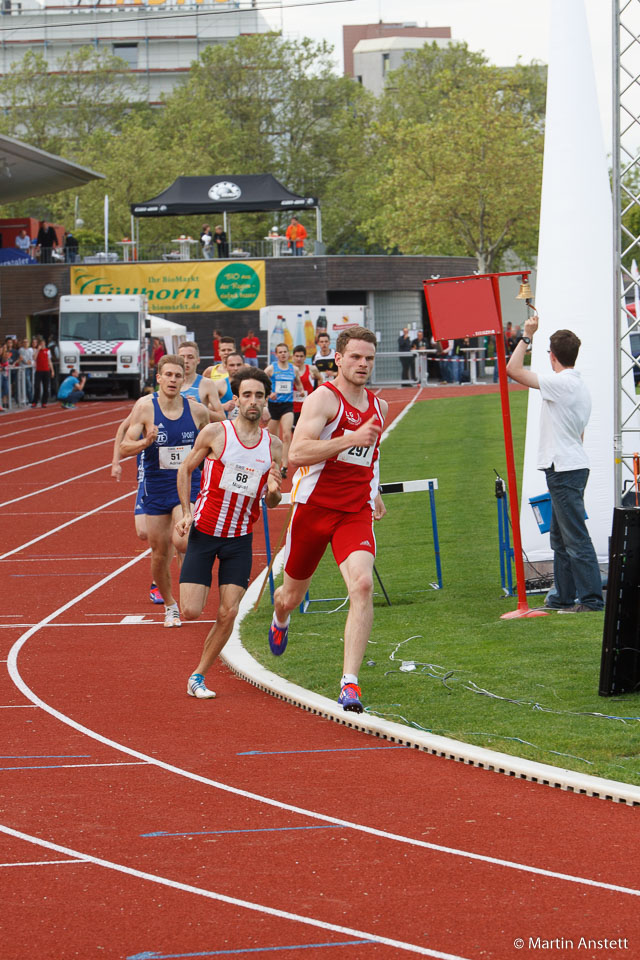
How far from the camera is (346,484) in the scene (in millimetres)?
7734

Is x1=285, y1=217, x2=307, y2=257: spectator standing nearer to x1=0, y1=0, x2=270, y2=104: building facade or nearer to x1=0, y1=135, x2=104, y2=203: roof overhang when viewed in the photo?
x1=0, y1=135, x2=104, y2=203: roof overhang

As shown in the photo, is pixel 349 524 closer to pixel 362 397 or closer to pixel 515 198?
pixel 362 397

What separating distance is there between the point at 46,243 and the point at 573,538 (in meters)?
43.3

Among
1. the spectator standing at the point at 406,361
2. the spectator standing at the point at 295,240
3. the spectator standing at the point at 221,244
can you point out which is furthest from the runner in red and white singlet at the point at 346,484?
the spectator standing at the point at 295,240

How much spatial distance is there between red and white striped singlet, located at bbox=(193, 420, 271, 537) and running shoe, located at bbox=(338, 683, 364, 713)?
1.44m

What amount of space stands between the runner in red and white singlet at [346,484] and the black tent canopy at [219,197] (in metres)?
42.9

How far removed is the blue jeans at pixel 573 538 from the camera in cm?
998

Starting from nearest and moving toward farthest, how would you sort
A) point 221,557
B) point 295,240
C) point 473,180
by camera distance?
point 221,557 → point 295,240 → point 473,180

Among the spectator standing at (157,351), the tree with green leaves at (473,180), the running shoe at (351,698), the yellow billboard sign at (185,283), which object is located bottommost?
the running shoe at (351,698)

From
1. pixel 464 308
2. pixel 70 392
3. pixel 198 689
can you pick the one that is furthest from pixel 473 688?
pixel 70 392

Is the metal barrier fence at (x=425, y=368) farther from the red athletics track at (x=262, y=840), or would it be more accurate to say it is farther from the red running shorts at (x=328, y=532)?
the red running shorts at (x=328, y=532)

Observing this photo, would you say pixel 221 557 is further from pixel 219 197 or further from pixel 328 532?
pixel 219 197

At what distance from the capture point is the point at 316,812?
5953mm

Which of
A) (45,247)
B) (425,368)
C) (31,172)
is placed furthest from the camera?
(45,247)
